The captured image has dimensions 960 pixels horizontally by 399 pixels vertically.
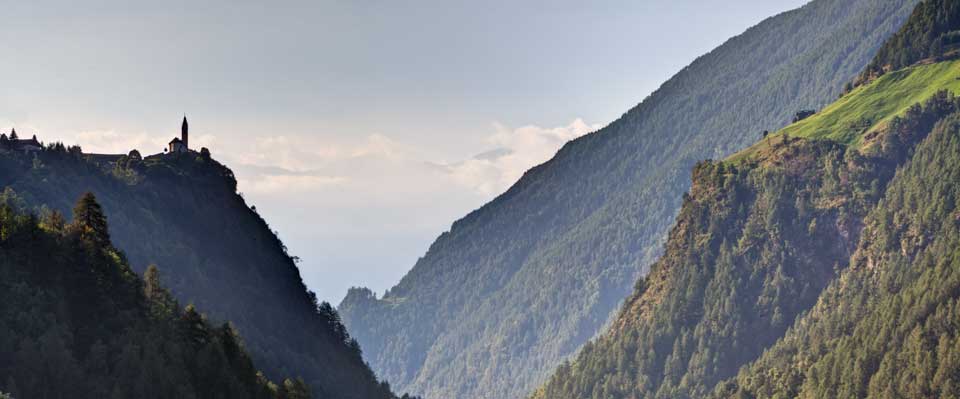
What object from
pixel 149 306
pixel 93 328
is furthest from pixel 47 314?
pixel 149 306

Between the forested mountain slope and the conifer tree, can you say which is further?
the conifer tree

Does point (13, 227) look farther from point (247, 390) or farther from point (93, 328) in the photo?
point (247, 390)

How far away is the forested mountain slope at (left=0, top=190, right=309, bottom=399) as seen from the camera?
149 metres

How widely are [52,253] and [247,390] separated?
29.0 m

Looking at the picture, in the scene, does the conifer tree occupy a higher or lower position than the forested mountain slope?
higher

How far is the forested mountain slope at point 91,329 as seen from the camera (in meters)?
149

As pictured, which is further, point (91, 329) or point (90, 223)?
point (90, 223)

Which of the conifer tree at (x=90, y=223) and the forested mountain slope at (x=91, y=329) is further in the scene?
the conifer tree at (x=90, y=223)

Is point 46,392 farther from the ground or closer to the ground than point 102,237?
closer to the ground

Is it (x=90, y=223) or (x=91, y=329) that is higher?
(x=90, y=223)

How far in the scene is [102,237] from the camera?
585 ft

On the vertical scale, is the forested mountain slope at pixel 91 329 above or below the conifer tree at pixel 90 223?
below

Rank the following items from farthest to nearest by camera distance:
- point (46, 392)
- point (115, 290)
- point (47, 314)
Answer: point (115, 290), point (47, 314), point (46, 392)

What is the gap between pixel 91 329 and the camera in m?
162
